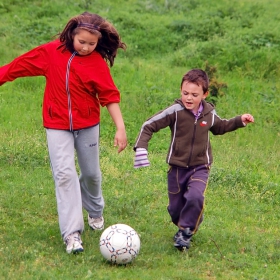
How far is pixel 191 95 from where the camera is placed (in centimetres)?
600

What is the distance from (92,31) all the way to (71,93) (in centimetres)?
54

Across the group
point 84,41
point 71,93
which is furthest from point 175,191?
point 84,41

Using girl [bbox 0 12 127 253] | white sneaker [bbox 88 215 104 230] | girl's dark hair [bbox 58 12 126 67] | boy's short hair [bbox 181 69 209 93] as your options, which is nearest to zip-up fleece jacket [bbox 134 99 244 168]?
boy's short hair [bbox 181 69 209 93]

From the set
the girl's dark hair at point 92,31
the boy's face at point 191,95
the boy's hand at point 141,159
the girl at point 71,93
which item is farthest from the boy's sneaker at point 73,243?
the girl's dark hair at point 92,31

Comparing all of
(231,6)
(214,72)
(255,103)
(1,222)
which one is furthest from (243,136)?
(231,6)

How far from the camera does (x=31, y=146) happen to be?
29.9 ft

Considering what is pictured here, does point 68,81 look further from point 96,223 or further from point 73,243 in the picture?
point 96,223

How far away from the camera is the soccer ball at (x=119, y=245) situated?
18.4 ft

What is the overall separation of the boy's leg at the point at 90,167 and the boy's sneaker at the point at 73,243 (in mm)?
546

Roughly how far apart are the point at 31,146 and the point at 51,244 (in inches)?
125

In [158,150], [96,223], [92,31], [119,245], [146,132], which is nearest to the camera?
[119,245]

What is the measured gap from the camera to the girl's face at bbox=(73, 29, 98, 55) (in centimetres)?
571

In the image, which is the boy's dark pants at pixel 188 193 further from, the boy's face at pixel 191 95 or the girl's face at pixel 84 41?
the girl's face at pixel 84 41

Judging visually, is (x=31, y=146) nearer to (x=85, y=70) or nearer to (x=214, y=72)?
(x=85, y=70)
